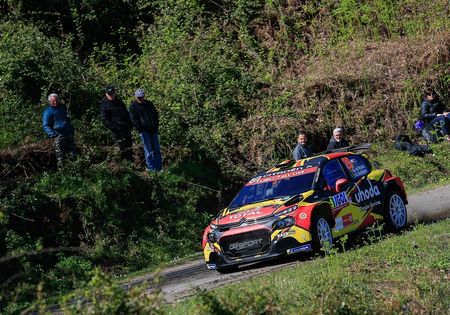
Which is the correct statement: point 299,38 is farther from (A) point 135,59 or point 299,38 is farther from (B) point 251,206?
(B) point 251,206

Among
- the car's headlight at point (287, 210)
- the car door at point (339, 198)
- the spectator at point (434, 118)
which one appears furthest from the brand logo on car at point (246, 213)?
the spectator at point (434, 118)

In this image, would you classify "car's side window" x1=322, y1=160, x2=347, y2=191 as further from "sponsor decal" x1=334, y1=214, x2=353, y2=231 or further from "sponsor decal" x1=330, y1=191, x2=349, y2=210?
"sponsor decal" x1=334, y1=214, x2=353, y2=231

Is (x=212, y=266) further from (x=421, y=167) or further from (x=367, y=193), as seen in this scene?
→ (x=421, y=167)

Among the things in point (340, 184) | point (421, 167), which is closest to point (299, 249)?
point (340, 184)

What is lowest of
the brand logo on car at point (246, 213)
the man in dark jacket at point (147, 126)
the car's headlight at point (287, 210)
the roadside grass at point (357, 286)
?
the roadside grass at point (357, 286)

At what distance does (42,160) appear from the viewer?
72.6 ft

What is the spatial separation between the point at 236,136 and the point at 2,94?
6.61 m

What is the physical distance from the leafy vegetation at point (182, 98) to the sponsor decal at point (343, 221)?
14.3ft

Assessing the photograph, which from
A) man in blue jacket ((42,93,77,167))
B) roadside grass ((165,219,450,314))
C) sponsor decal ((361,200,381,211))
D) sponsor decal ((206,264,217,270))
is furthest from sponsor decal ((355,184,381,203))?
man in blue jacket ((42,93,77,167))

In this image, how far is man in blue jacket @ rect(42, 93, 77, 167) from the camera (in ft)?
68.6

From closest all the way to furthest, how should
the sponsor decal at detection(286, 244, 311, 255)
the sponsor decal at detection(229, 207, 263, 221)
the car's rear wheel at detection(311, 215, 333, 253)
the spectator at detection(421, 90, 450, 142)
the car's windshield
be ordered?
1. the sponsor decal at detection(286, 244, 311, 255)
2. the car's rear wheel at detection(311, 215, 333, 253)
3. the sponsor decal at detection(229, 207, 263, 221)
4. the car's windshield
5. the spectator at detection(421, 90, 450, 142)

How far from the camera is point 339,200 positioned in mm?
16969

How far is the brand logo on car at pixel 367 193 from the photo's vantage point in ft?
57.4

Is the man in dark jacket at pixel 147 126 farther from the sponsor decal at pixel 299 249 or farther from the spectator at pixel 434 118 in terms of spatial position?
the spectator at pixel 434 118
